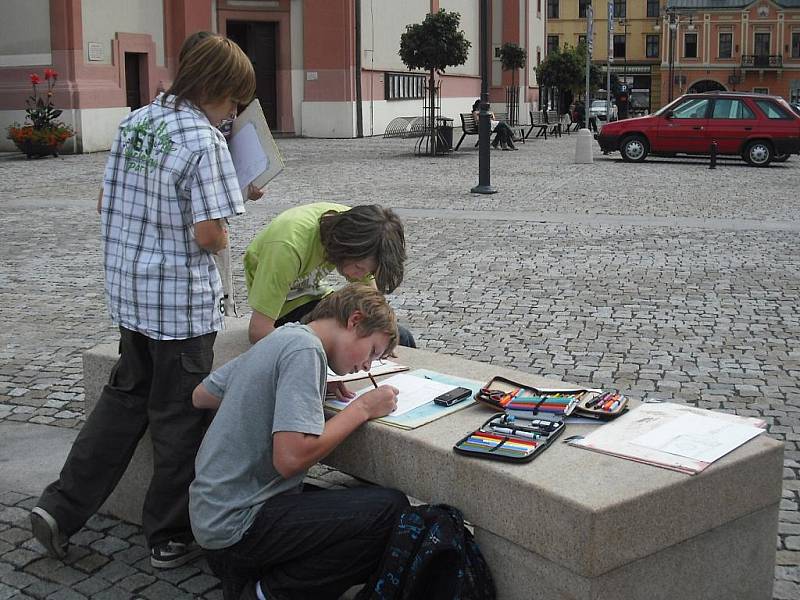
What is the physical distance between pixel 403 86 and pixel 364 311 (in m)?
35.4

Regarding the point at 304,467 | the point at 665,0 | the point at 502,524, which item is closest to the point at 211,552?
the point at 304,467

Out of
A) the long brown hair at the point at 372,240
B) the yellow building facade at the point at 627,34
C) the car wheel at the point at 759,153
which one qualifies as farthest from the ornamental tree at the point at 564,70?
the long brown hair at the point at 372,240

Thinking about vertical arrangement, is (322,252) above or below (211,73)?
below

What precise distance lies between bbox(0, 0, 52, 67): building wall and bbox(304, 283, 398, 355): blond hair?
80.0 ft

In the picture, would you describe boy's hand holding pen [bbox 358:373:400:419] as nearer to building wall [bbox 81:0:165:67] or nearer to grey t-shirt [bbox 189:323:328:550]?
grey t-shirt [bbox 189:323:328:550]

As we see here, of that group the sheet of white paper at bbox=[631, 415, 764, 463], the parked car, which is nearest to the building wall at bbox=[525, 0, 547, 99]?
the parked car

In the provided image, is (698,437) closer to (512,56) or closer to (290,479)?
(290,479)

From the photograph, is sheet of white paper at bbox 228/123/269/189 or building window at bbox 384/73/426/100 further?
building window at bbox 384/73/426/100

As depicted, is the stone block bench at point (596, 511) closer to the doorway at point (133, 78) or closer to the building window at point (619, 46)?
the doorway at point (133, 78)

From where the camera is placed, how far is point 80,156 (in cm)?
2488

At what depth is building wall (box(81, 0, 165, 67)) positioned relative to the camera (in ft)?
87.0

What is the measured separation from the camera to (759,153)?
2267 cm

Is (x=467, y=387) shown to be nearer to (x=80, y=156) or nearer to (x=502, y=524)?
(x=502, y=524)

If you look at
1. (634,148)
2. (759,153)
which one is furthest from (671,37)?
(759,153)
